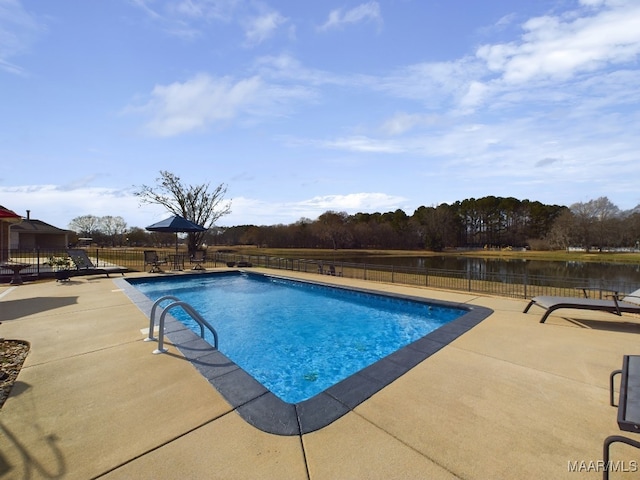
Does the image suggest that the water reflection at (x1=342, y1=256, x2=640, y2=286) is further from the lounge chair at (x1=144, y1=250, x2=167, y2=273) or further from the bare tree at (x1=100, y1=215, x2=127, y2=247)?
the bare tree at (x1=100, y1=215, x2=127, y2=247)

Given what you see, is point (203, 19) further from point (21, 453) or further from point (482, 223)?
point (482, 223)

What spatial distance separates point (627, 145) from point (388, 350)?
1852cm

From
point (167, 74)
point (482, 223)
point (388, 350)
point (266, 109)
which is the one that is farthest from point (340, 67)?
point (482, 223)

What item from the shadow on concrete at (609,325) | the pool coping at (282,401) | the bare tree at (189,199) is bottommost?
the shadow on concrete at (609,325)

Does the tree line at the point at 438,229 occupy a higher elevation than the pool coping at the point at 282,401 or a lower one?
higher

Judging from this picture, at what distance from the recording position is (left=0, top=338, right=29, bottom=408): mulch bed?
304cm

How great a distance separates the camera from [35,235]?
32594mm

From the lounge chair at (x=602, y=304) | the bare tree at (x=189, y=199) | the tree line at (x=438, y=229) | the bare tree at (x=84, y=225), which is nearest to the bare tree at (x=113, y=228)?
the bare tree at (x=84, y=225)

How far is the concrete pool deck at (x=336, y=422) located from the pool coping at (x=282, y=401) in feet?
0.28

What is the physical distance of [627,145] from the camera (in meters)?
15.0

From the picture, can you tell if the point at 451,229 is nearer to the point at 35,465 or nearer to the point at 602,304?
the point at 602,304

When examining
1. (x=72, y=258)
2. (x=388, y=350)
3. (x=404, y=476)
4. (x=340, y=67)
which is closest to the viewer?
(x=404, y=476)

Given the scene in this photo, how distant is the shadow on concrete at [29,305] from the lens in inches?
231

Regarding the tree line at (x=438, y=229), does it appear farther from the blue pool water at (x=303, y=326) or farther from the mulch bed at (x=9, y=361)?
the mulch bed at (x=9, y=361)
